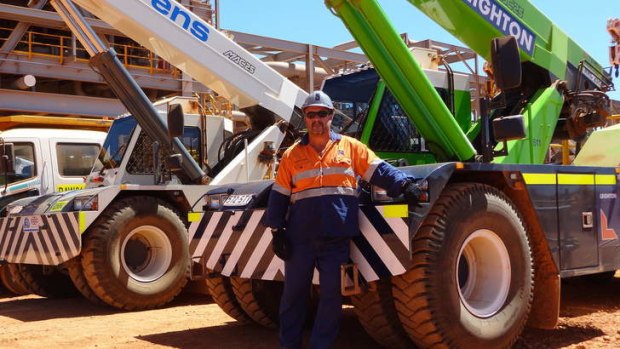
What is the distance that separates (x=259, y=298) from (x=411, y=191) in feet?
6.59

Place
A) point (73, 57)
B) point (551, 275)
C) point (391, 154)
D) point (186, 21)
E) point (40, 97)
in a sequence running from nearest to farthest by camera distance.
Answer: point (551, 275), point (391, 154), point (186, 21), point (40, 97), point (73, 57)

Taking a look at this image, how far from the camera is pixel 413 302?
4.20 meters

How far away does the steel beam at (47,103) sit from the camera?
19000 mm

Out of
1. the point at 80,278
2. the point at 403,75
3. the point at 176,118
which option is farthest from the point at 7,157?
the point at 403,75

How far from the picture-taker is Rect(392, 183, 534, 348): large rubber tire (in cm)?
421

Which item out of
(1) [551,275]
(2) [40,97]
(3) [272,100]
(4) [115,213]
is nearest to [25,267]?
(4) [115,213]

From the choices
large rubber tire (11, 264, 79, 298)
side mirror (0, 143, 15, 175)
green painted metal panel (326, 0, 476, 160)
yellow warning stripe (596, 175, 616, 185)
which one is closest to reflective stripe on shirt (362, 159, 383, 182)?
green painted metal panel (326, 0, 476, 160)

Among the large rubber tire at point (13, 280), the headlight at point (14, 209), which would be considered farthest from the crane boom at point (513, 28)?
the large rubber tire at point (13, 280)

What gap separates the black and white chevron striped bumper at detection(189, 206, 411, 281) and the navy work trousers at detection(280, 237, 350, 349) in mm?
155

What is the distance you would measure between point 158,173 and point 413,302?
17.4 feet

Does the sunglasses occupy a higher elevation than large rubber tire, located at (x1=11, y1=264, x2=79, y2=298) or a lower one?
higher

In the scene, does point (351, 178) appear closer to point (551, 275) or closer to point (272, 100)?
point (551, 275)

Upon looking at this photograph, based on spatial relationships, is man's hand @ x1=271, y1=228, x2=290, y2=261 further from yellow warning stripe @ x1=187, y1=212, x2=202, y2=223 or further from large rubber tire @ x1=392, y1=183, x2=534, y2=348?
yellow warning stripe @ x1=187, y1=212, x2=202, y2=223

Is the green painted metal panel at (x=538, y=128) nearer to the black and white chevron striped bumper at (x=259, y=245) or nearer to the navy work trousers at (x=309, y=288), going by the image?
the black and white chevron striped bumper at (x=259, y=245)
